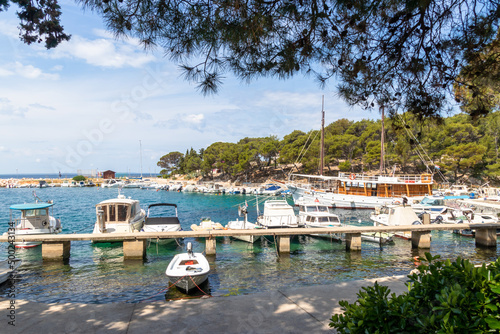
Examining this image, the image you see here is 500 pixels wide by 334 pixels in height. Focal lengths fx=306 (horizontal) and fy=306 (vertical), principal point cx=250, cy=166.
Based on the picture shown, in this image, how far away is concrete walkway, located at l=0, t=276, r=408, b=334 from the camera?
4.50m

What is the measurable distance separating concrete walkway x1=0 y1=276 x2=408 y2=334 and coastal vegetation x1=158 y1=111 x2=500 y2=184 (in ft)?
72.2

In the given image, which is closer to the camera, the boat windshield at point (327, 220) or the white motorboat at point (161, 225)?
the white motorboat at point (161, 225)

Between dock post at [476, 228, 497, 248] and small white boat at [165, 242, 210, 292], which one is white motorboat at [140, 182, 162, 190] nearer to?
small white boat at [165, 242, 210, 292]

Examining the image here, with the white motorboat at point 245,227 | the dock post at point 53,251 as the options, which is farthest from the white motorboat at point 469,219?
the dock post at point 53,251

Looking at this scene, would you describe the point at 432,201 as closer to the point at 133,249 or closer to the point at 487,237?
the point at 487,237

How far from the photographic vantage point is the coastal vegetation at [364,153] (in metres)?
42.5

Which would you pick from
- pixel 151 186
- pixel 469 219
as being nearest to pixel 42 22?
pixel 469 219

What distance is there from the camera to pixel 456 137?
46375mm

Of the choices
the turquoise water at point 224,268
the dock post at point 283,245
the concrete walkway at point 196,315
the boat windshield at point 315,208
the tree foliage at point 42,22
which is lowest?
the turquoise water at point 224,268

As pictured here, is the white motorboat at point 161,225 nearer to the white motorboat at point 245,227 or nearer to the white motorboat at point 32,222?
the white motorboat at point 245,227

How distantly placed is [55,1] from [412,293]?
6767mm

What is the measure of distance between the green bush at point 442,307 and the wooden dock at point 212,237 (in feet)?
40.2

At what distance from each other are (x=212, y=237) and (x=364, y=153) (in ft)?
156

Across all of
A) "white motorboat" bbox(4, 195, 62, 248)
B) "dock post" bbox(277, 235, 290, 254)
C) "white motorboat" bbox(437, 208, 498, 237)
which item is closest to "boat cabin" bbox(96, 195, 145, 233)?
"white motorboat" bbox(4, 195, 62, 248)
